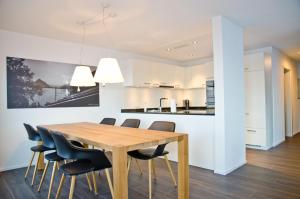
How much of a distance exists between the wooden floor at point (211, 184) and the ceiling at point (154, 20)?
7.76ft

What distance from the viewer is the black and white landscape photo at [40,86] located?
3.54 metres

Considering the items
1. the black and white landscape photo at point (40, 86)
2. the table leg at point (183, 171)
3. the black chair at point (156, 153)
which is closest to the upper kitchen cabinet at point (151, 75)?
the black and white landscape photo at point (40, 86)

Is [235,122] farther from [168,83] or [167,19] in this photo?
[168,83]

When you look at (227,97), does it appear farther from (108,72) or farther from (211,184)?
(108,72)

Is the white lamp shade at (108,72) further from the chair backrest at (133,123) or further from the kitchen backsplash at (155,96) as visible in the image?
the kitchen backsplash at (155,96)

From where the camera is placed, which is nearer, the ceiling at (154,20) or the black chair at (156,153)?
the black chair at (156,153)

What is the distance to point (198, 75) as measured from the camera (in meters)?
5.88

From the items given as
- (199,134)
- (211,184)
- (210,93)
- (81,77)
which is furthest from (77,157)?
(210,93)

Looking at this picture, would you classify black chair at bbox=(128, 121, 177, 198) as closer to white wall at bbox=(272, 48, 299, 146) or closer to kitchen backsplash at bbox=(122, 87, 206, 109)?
kitchen backsplash at bbox=(122, 87, 206, 109)

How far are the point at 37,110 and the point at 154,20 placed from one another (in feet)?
8.55

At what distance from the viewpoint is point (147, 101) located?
5.58 meters

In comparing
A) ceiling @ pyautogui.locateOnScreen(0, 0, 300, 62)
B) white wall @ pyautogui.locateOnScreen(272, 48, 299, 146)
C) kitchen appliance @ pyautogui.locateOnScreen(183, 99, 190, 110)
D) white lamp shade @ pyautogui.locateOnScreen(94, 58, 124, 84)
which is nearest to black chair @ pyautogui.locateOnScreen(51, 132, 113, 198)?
white lamp shade @ pyautogui.locateOnScreen(94, 58, 124, 84)

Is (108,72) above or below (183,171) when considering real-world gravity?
above

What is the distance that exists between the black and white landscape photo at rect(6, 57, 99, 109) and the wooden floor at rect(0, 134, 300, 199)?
1221 millimetres
